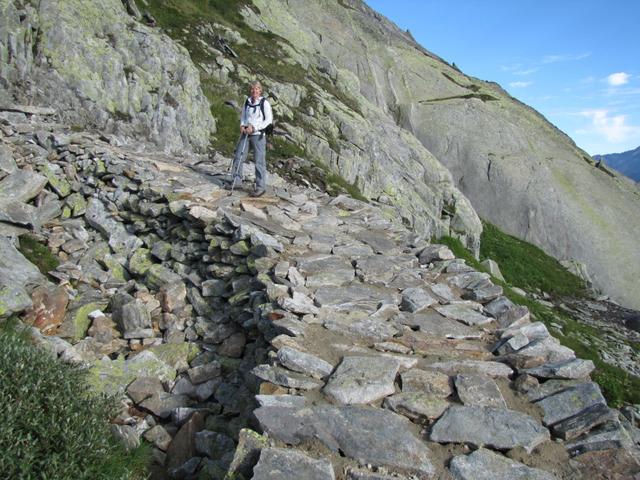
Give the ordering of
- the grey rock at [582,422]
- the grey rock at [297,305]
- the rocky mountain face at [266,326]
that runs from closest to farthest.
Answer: the rocky mountain face at [266,326] → the grey rock at [582,422] → the grey rock at [297,305]

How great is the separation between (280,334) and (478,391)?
3111mm

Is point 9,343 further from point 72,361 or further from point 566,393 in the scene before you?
point 566,393

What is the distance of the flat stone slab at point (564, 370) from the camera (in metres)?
6.87

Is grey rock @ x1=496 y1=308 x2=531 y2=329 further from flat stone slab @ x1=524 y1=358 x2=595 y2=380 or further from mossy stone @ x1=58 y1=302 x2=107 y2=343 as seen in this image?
mossy stone @ x1=58 y1=302 x2=107 y2=343

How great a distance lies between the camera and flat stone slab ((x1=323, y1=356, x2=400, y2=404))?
21.2ft

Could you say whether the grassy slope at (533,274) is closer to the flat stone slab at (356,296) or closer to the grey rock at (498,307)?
the grey rock at (498,307)

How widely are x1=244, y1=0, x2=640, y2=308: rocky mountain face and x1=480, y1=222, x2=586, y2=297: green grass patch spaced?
4586 mm

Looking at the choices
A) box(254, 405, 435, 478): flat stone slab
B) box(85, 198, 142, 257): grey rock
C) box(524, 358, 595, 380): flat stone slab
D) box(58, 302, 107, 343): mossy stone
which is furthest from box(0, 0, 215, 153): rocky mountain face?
box(524, 358, 595, 380): flat stone slab

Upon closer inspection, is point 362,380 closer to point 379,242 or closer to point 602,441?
point 602,441

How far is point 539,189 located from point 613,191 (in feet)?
28.7

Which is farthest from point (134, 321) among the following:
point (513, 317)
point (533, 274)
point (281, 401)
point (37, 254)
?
point (533, 274)

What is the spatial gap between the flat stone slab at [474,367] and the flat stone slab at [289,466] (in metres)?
2.65

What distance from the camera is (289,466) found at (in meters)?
5.23

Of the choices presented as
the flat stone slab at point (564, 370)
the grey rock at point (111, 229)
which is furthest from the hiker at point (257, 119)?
the flat stone slab at point (564, 370)
